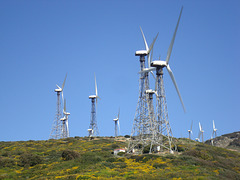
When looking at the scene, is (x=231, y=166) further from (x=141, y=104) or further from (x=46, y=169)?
(x=46, y=169)

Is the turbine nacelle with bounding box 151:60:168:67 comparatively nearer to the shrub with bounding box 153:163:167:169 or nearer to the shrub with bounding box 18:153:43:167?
the shrub with bounding box 153:163:167:169

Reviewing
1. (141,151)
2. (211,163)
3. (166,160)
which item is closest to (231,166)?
(211,163)

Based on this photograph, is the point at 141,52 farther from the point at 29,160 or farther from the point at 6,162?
the point at 6,162

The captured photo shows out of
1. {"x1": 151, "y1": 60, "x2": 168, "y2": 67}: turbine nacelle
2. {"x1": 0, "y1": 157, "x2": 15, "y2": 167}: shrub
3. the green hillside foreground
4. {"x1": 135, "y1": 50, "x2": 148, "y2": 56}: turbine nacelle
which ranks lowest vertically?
the green hillside foreground

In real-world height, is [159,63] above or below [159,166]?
above

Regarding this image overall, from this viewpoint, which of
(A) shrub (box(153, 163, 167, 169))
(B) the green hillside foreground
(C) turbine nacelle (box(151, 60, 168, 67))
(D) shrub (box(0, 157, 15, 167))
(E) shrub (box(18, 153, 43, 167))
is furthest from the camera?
(C) turbine nacelle (box(151, 60, 168, 67))

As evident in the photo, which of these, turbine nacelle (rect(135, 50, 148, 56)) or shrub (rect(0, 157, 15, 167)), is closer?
shrub (rect(0, 157, 15, 167))

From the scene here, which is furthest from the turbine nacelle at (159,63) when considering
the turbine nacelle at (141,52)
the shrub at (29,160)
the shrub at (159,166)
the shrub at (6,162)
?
the shrub at (6,162)

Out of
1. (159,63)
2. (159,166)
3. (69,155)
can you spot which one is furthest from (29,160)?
(159,63)

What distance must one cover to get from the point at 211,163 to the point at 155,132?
14.2 metres

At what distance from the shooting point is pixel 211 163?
1809 inches

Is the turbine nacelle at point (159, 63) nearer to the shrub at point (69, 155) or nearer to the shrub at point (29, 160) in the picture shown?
the shrub at point (69, 155)

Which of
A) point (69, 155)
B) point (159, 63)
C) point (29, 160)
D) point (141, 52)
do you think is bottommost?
point (29, 160)

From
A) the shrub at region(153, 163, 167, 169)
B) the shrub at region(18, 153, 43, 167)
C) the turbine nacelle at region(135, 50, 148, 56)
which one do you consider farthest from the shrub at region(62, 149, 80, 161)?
the turbine nacelle at region(135, 50, 148, 56)
